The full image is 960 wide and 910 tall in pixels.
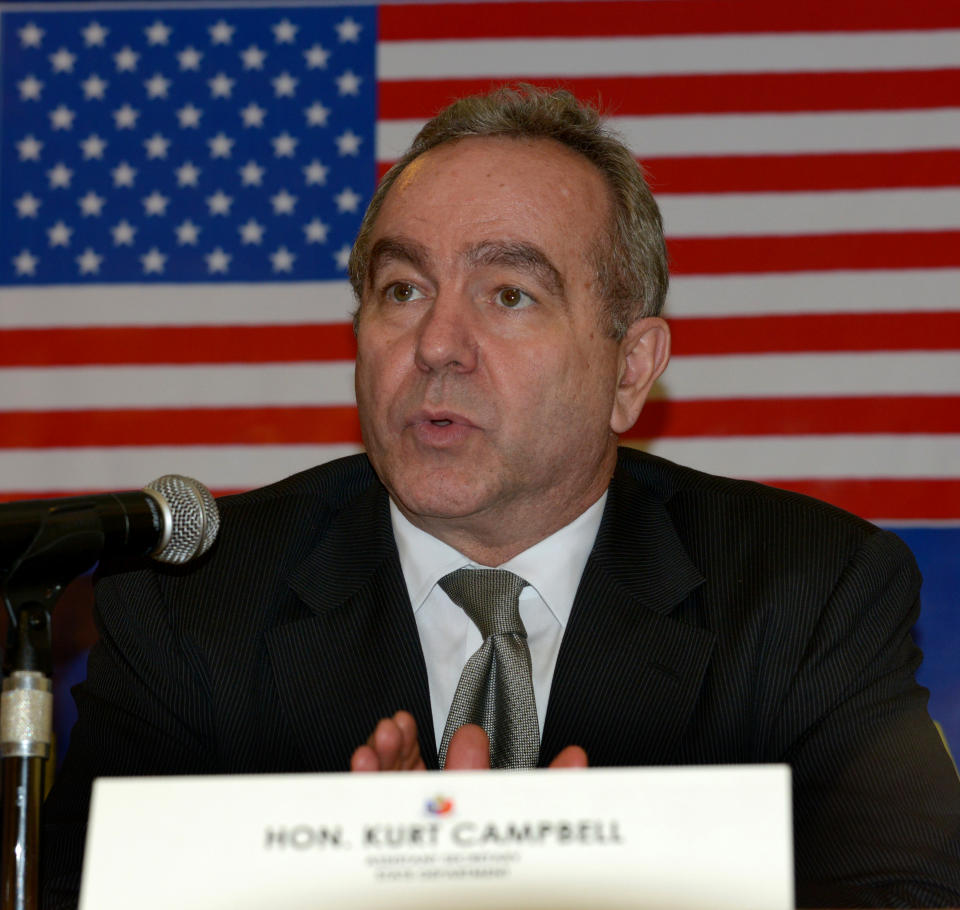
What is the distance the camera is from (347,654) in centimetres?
229

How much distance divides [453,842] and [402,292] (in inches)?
57.7

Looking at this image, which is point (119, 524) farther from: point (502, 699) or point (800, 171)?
point (800, 171)

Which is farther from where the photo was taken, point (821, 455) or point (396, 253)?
point (821, 455)

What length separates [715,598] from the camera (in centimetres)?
237

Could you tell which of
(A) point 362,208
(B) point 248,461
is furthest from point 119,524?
(A) point 362,208

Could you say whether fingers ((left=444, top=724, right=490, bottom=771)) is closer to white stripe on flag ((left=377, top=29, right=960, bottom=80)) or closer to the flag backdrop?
the flag backdrop

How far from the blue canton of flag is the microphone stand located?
2.60 meters

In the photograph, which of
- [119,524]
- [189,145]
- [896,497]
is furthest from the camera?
[189,145]

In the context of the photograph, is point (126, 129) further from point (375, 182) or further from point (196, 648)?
point (196, 648)

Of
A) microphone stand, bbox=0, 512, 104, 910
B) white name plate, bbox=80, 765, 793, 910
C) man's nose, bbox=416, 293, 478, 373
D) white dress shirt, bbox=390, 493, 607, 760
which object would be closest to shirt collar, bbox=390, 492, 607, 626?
white dress shirt, bbox=390, 493, 607, 760

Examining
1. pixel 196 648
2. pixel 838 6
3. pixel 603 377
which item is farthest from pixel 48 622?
pixel 838 6

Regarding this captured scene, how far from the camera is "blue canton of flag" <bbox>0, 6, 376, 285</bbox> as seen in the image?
396cm

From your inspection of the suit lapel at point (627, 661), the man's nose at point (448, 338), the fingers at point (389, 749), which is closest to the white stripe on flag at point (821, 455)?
the suit lapel at point (627, 661)

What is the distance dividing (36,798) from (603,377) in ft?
4.87
